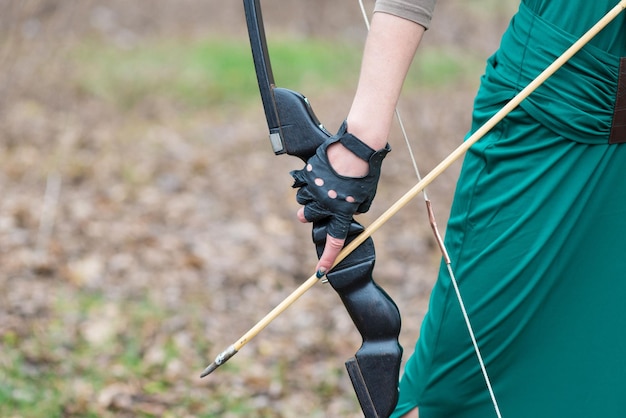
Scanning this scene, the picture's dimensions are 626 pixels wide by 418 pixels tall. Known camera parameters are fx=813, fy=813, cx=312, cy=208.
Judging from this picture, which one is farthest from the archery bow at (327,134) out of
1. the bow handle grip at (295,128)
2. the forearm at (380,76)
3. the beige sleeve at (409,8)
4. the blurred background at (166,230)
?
the blurred background at (166,230)

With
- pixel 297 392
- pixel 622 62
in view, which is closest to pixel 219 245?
pixel 297 392

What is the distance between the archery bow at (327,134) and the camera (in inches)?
57.9

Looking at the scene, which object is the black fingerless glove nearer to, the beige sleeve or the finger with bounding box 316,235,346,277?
the finger with bounding box 316,235,346,277

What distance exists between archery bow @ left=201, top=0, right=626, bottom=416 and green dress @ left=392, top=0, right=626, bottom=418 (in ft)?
0.17

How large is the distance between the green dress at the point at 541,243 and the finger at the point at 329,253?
10.5 inches

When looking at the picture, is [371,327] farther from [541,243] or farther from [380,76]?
[380,76]

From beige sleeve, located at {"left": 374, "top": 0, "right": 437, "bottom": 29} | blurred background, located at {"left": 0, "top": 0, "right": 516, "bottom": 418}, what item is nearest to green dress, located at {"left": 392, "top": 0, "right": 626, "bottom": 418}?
beige sleeve, located at {"left": 374, "top": 0, "right": 437, "bottom": 29}

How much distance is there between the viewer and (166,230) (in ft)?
16.3

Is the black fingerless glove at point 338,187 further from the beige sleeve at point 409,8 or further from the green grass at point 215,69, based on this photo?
the green grass at point 215,69

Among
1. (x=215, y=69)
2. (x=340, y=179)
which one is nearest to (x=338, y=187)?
(x=340, y=179)

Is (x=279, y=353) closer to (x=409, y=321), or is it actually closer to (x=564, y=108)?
(x=409, y=321)

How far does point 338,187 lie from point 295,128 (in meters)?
0.19

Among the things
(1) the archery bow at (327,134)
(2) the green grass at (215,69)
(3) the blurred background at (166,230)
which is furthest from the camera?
(2) the green grass at (215,69)

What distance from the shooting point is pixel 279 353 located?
369 cm
